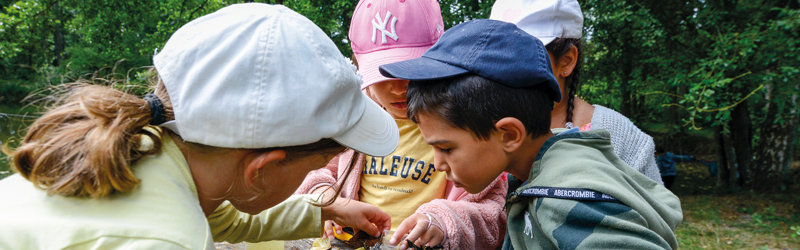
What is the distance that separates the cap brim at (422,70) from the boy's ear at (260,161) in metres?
0.52

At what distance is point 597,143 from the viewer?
1489 mm

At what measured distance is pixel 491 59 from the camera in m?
1.52

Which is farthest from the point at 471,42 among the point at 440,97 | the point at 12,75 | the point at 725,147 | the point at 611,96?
the point at 12,75

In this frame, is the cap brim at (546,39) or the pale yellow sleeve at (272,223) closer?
the pale yellow sleeve at (272,223)

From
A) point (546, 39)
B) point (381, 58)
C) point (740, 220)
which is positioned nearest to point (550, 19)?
point (546, 39)

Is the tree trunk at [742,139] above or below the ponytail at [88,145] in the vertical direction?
below

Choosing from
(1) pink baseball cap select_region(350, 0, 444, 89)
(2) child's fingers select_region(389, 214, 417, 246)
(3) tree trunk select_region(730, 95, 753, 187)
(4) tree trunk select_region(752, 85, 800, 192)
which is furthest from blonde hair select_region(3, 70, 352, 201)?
(3) tree trunk select_region(730, 95, 753, 187)

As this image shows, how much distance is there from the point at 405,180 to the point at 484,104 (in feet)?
2.55

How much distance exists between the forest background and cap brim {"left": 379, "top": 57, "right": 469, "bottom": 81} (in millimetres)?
3926

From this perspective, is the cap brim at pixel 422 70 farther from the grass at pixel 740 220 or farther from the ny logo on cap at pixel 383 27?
the grass at pixel 740 220

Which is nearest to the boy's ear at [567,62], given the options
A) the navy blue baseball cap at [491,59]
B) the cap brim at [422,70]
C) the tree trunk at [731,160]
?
the navy blue baseball cap at [491,59]

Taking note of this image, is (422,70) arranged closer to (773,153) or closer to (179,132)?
(179,132)

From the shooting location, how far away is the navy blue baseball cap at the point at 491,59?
1.50 metres

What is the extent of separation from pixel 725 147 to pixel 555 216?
10384mm
